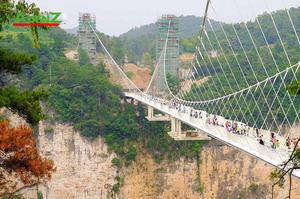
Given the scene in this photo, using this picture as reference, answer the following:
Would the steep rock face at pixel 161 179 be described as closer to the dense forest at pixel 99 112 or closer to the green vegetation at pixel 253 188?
the dense forest at pixel 99 112

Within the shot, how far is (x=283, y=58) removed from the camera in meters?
33.8

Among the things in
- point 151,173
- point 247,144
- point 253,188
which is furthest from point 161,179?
point 247,144

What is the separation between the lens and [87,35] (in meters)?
41.2

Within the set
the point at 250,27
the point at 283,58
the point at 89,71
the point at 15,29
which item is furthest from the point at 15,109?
the point at 250,27

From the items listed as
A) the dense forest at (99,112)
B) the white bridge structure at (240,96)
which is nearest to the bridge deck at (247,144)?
the white bridge structure at (240,96)

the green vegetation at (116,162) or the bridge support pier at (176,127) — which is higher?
the bridge support pier at (176,127)

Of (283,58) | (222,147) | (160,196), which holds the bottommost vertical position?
(160,196)

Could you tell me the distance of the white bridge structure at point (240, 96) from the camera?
1382 centimetres

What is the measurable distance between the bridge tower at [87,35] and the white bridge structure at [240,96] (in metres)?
3.91

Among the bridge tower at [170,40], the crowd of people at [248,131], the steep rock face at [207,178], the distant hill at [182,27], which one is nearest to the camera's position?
the crowd of people at [248,131]

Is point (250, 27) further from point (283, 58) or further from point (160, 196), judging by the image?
point (160, 196)

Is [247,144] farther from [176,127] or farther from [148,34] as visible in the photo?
[148,34]

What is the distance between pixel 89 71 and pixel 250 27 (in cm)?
1940

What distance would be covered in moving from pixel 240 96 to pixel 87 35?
23.5m
